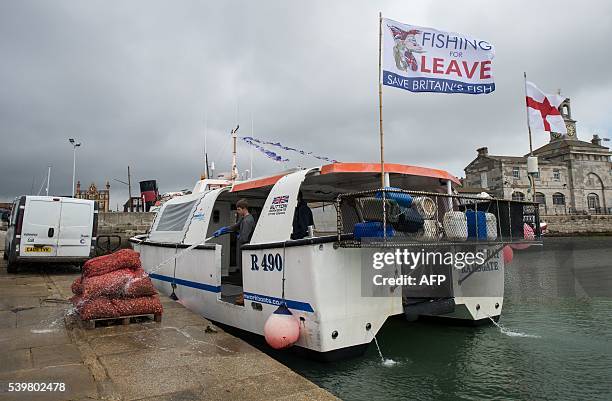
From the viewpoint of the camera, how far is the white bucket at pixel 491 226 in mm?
6078

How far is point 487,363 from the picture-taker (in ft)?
19.9

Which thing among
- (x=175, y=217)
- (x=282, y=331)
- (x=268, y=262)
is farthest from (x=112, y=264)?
(x=282, y=331)

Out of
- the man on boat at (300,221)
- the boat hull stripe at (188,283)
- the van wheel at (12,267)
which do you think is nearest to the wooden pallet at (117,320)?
the boat hull stripe at (188,283)

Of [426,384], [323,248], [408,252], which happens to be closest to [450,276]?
[408,252]

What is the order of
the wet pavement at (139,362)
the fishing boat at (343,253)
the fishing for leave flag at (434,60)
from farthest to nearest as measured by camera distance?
the fishing for leave flag at (434,60) < the fishing boat at (343,253) < the wet pavement at (139,362)

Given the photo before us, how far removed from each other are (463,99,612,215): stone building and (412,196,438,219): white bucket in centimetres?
5930

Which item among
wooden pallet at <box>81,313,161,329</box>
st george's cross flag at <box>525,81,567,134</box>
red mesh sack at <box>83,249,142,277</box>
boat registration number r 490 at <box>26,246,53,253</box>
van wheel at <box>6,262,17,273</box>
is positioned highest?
st george's cross flag at <box>525,81,567,134</box>

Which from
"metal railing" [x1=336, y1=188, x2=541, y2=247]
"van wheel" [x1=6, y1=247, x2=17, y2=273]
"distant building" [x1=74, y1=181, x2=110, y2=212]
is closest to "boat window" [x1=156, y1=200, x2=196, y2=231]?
→ "metal railing" [x1=336, y1=188, x2=541, y2=247]

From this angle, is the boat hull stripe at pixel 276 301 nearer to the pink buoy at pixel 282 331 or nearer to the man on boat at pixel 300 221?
the pink buoy at pixel 282 331

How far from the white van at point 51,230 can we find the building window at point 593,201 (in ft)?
246

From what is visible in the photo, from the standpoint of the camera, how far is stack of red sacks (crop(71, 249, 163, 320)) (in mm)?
6180

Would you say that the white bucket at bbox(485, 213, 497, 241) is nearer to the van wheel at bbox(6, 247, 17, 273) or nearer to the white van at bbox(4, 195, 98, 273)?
the white van at bbox(4, 195, 98, 273)

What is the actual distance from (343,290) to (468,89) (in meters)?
4.23

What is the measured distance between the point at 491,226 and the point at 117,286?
558 centimetres
